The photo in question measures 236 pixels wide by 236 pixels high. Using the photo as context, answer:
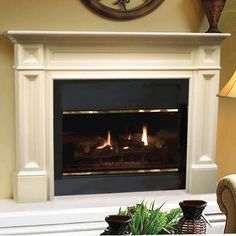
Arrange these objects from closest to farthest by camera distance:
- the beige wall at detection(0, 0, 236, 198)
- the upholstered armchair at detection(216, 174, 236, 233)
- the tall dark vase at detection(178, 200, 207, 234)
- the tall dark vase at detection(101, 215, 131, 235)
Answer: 1. the tall dark vase at detection(101, 215, 131, 235)
2. the tall dark vase at detection(178, 200, 207, 234)
3. the upholstered armchair at detection(216, 174, 236, 233)
4. the beige wall at detection(0, 0, 236, 198)

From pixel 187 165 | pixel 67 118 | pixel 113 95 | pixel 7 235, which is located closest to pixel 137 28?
pixel 113 95

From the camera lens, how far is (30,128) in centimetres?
326

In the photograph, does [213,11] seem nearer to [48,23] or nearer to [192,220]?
[48,23]

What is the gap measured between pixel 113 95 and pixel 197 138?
2.26 ft

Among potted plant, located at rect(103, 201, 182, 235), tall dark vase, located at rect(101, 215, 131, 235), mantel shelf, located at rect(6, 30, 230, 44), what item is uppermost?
mantel shelf, located at rect(6, 30, 230, 44)

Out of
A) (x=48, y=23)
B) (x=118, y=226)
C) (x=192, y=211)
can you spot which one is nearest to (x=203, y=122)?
(x=48, y=23)

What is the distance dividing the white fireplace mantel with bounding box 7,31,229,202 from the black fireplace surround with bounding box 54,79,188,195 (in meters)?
0.07

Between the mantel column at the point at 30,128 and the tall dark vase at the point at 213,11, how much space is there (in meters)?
1.17

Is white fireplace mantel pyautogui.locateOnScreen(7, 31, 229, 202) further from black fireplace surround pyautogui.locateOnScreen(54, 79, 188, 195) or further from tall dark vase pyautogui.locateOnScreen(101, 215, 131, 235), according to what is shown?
tall dark vase pyautogui.locateOnScreen(101, 215, 131, 235)

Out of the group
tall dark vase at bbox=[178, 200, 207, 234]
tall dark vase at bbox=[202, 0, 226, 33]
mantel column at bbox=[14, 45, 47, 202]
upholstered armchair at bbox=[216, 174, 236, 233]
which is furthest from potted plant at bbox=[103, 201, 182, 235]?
tall dark vase at bbox=[202, 0, 226, 33]

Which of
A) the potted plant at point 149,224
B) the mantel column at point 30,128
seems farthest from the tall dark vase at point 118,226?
the mantel column at point 30,128

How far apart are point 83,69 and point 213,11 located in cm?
98

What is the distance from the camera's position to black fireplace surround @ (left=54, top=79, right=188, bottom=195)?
3.35m

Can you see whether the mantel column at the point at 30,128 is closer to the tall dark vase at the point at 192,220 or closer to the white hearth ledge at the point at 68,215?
the white hearth ledge at the point at 68,215
